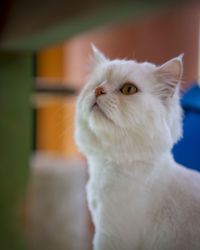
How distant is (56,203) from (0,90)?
761mm

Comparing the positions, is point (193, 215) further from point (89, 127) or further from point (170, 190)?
point (89, 127)

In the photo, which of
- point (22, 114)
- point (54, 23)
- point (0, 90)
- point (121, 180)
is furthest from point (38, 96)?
point (121, 180)

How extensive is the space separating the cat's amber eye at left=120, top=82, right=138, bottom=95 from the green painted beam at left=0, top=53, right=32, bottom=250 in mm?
375

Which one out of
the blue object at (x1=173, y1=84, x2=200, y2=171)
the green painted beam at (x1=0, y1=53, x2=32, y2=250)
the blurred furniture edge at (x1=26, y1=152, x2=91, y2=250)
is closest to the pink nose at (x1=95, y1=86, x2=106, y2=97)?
the blue object at (x1=173, y1=84, x2=200, y2=171)

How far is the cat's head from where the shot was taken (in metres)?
0.50

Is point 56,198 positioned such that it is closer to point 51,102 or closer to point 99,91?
point 51,102

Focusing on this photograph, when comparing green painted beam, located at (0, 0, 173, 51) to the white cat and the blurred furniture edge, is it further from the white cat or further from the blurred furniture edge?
the blurred furniture edge

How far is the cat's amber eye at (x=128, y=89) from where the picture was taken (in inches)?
20.0

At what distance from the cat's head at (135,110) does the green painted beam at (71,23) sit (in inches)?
2.4

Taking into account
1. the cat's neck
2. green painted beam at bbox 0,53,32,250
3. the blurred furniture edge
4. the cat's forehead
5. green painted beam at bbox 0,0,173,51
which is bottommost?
the blurred furniture edge

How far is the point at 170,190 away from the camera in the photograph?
49 cm

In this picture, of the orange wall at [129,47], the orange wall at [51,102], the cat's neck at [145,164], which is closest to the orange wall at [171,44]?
the orange wall at [129,47]

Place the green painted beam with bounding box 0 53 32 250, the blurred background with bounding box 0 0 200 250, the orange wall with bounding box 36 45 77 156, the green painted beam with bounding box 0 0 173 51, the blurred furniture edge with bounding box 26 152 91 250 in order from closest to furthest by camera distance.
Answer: the green painted beam with bounding box 0 0 173 51 → the blurred background with bounding box 0 0 200 250 → the green painted beam with bounding box 0 53 32 250 → the orange wall with bounding box 36 45 77 156 → the blurred furniture edge with bounding box 26 152 91 250

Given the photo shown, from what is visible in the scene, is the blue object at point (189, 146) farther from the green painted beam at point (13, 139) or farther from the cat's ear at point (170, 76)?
the green painted beam at point (13, 139)
